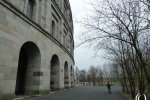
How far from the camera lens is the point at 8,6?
12.5 meters

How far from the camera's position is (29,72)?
1734 cm

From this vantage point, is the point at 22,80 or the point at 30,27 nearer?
the point at 30,27

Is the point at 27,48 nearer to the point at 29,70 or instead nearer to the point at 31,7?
the point at 29,70

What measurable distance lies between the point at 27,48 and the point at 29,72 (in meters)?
2.33

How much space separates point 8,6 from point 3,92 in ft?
19.2

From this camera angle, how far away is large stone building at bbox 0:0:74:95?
39.9 ft

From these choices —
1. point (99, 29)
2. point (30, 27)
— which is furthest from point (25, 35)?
point (99, 29)

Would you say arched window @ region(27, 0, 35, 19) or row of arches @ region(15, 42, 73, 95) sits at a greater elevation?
arched window @ region(27, 0, 35, 19)

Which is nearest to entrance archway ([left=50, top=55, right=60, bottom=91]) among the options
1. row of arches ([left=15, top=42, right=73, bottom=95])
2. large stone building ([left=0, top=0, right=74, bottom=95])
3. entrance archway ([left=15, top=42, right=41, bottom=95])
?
large stone building ([left=0, top=0, right=74, bottom=95])

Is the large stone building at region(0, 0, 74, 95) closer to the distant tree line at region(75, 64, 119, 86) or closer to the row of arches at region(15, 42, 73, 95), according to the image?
the row of arches at region(15, 42, 73, 95)

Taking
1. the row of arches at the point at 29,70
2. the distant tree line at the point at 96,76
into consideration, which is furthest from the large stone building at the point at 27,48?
the distant tree line at the point at 96,76

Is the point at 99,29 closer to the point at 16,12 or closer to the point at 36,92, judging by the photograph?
the point at 16,12

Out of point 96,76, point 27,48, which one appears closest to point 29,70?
point 27,48

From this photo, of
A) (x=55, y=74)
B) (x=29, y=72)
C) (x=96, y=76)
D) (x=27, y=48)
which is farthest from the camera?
(x=96, y=76)
